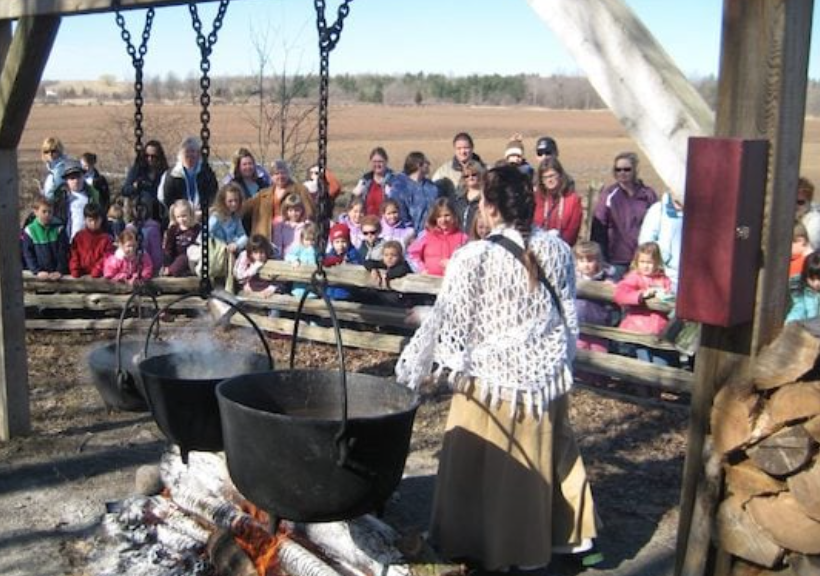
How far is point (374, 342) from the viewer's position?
8156 millimetres

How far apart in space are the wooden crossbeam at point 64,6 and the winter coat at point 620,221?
184 inches

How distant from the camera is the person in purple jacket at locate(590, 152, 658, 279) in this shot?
8391 millimetres

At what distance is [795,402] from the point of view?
2916 mm

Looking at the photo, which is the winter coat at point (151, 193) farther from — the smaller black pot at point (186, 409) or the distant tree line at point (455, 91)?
the distant tree line at point (455, 91)

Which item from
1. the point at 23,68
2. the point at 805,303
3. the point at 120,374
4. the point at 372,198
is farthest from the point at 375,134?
the point at 120,374

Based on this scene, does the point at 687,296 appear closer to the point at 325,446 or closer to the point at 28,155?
the point at 325,446

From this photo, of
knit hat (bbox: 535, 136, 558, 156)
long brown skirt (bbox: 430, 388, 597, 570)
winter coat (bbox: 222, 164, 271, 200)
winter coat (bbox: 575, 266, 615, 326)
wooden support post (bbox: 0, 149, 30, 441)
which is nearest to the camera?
long brown skirt (bbox: 430, 388, 597, 570)

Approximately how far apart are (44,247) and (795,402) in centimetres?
733

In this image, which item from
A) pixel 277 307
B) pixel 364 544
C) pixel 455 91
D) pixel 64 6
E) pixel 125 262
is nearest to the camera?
pixel 364 544

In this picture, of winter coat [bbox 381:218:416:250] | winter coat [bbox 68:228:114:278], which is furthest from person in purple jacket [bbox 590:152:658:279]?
Answer: winter coat [bbox 68:228:114:278]

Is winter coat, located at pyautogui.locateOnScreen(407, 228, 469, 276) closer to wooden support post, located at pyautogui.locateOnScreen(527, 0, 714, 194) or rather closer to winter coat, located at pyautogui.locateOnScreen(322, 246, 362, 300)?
winter coat, located at pyautogui.locateOnScreen(322, 246, 362, 300)

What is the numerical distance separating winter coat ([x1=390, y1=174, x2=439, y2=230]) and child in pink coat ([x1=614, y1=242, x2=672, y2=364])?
2.46 m

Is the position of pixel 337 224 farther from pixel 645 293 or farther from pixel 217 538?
pixel 217 538

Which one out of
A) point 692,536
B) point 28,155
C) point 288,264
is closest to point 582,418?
point 288,264
